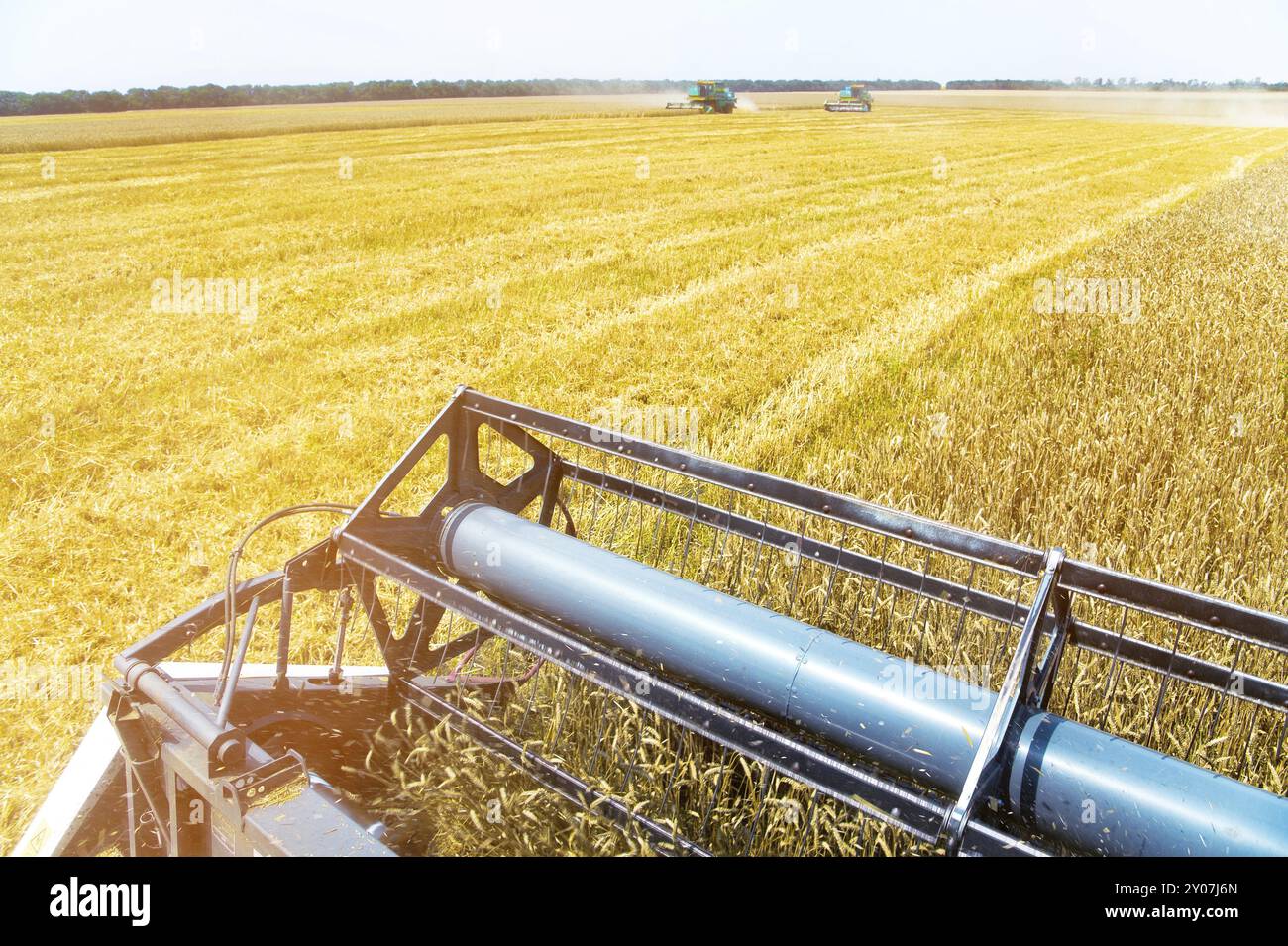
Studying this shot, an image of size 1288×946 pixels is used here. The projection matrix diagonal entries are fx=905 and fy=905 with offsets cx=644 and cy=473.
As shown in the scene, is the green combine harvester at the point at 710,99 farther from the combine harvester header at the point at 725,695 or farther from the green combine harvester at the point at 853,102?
the combine harvester header at the point at 725,695

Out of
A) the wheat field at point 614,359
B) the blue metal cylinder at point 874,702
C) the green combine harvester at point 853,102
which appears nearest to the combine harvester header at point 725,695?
the blue metal cylinder at point 874,702

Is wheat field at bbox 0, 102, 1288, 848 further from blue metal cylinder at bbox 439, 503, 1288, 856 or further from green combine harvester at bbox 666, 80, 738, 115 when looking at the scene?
green combine harvester at bbox 666, 80, 738, 115

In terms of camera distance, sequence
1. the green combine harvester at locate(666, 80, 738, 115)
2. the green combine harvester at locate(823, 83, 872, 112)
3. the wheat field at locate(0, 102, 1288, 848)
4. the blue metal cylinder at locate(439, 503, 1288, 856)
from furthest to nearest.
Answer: the green combine harvester at locate(823, 83, 872, 112)
the green combine harvester at locate(666, 80, 738, 115)
the wheat field at locate(0, 102, 1288, 848)
the blue metal cylinder at locate(439, 503, 1288, 856)

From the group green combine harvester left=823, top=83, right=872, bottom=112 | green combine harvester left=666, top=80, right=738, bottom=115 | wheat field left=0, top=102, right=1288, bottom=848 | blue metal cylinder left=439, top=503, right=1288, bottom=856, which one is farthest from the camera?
green combine harvester left=823, top=83, right=872, bottom=112

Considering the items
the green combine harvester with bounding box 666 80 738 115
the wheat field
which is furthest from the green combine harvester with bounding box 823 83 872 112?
the wheat field

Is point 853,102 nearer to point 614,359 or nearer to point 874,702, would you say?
point 614,359

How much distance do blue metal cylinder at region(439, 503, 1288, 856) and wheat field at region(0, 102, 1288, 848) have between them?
171 centimetres

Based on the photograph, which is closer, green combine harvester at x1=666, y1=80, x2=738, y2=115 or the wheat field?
the wheat field

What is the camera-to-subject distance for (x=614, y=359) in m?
6.72

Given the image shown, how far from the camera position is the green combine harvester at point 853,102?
54719mm

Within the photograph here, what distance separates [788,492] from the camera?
2330 millimetres

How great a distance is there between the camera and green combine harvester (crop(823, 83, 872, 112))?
54719 mm

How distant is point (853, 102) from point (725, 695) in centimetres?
6021
